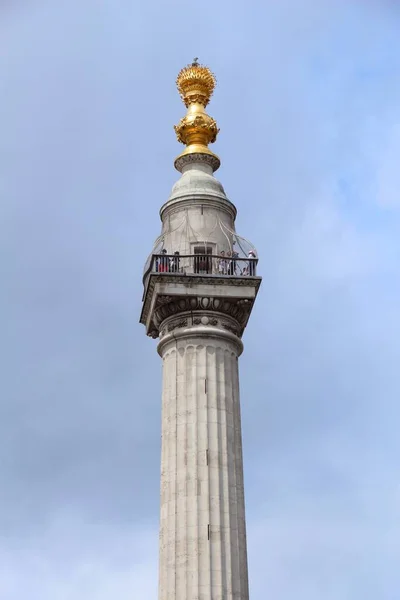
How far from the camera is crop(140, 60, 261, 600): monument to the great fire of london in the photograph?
1709 inches

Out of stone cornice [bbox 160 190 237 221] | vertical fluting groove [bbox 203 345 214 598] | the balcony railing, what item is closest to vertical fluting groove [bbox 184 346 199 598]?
vertical fluting groove [bbox 203 345 214 598]

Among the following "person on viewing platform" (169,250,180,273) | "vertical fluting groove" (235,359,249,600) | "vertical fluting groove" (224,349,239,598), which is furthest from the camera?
"person on viewing platform" (169,250,180,273)

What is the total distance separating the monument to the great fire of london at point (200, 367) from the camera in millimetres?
43406

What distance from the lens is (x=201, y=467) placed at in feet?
147

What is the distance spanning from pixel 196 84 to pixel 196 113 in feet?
6.33

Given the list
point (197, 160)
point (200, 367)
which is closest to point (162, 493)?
point (200, 367)

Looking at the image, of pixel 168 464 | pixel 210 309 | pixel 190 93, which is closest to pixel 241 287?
pixel 210 309

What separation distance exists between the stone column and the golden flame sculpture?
10420 mm

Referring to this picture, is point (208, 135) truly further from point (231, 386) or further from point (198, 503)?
point (198, 503)

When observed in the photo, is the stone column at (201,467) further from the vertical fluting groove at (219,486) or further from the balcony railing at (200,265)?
the balcony railing at (200,265)

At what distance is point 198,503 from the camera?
44.1 meters

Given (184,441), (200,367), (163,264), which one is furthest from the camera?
(163,264)

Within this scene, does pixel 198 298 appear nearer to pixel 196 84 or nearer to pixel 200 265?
pixel 200 265

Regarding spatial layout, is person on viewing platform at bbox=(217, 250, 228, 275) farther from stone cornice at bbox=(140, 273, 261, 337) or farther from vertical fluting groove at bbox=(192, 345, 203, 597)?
vertical fluting groove at bbox=(192, 345, 203, 597)
